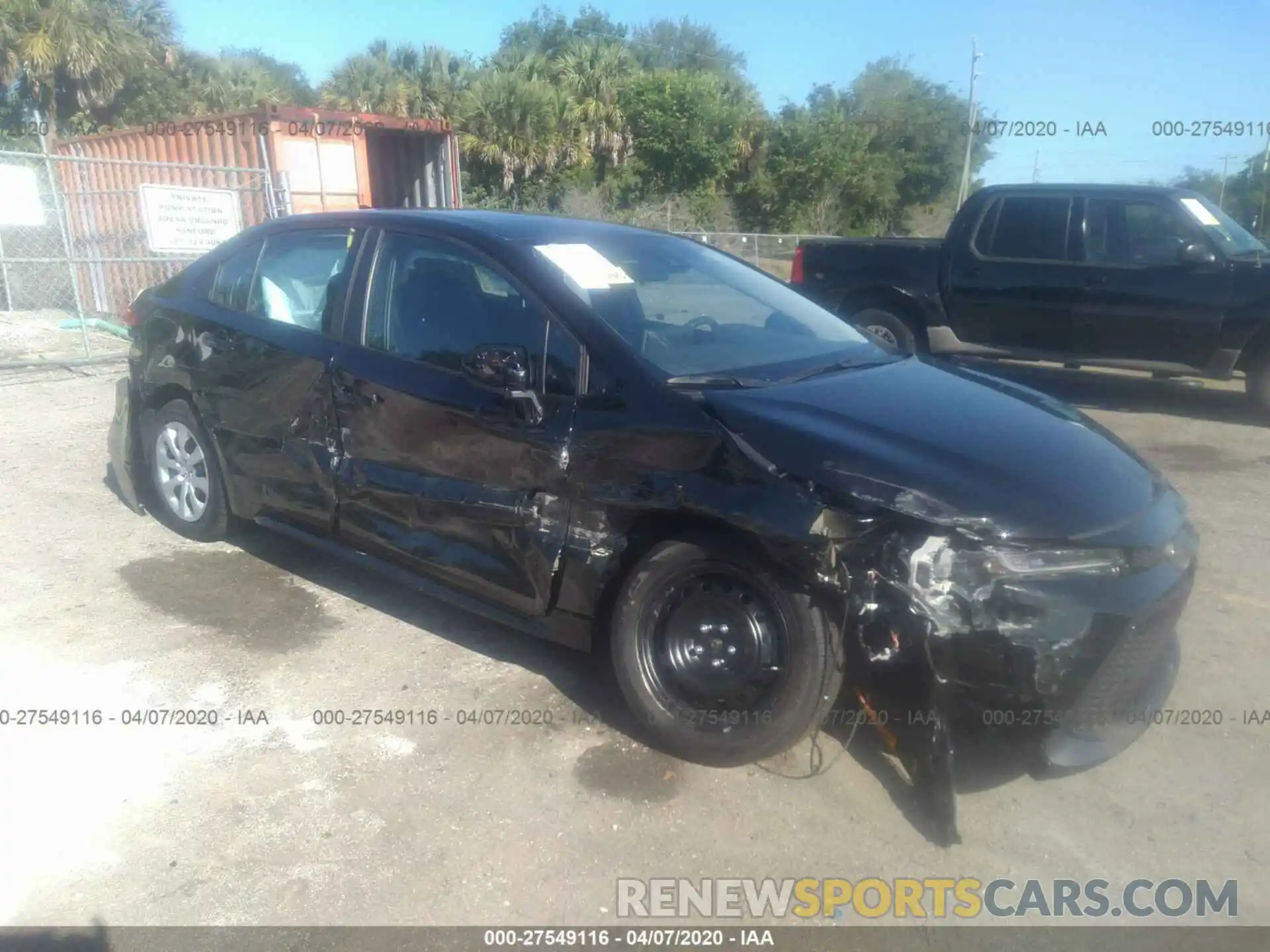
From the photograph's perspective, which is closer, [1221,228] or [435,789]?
[435,789]

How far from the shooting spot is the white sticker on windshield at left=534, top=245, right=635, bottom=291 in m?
3.76

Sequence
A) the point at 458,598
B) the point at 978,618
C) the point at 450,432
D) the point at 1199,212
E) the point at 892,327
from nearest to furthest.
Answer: the point at 978,618, the point at 450,432, the point at 458,598, the point at 1199,212, the point at 892,327

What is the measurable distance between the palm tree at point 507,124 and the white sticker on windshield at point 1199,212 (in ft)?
74.7

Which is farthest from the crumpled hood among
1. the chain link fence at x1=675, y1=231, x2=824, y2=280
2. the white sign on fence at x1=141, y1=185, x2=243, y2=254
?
the chain link fence at x1=675, y1=231, x2=824, y2=280

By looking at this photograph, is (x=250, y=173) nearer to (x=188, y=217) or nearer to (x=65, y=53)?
(x=188, y=217)

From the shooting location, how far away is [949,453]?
10.3ft

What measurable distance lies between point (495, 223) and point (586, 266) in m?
0.51

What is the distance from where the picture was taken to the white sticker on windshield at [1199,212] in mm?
8328

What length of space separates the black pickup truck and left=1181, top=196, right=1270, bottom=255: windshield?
0.05ft

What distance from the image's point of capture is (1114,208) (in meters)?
8.62

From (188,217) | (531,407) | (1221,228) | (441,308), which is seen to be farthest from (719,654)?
(188,217)

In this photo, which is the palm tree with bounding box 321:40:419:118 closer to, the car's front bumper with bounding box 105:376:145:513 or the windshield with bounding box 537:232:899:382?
the car's front bumper with bounding box 105:376:145:513

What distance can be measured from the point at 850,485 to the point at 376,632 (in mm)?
2277

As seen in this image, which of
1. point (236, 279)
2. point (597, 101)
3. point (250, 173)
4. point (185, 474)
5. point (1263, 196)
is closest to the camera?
point (236, 279)
